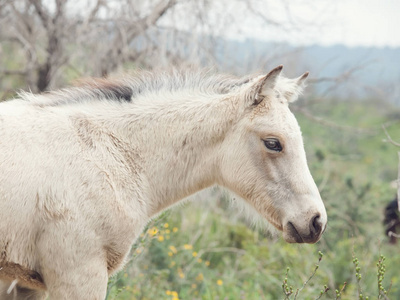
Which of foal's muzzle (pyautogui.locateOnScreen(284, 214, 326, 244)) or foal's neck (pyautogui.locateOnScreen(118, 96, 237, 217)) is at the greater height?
foal's neck (pyautogui.locateOnScreen(118, 96, 237, 217))

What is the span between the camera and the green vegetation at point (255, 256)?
5.34 m

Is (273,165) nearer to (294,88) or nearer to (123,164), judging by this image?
(294,88)

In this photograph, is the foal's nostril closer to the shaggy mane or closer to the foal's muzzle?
the foal's muzzle

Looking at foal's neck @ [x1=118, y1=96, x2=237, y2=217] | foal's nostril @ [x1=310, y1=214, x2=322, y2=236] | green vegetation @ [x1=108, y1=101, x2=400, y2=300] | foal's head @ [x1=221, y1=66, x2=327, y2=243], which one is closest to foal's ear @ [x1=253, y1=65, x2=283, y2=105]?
foal's head @ [x1=221, y1=66, x2=327, y2=243]

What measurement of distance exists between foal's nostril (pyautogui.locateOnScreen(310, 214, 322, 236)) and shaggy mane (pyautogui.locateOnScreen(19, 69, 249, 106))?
44.2 inches

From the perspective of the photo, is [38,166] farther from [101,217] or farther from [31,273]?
[31,273]

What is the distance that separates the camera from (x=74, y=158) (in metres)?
2.87

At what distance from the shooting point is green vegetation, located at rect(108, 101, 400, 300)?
5340mm

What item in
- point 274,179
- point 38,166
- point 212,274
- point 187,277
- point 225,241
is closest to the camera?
point 38,166

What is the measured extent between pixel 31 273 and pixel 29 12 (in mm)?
4952

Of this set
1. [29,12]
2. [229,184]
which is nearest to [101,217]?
[229,184]

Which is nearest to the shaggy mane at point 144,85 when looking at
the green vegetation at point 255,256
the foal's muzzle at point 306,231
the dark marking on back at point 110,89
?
the dark marking on back at point 110,89

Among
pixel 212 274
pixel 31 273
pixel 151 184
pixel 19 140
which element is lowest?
pixel 212 274

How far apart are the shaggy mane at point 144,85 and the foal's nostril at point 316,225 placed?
1.12 metres
